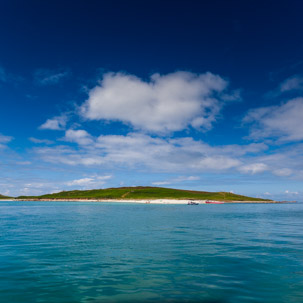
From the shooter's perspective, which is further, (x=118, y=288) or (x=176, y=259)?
(x=176, y=259)

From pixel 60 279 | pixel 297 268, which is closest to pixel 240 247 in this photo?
pixel 297 268

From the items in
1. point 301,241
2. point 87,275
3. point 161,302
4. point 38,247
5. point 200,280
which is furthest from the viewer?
point 301,241

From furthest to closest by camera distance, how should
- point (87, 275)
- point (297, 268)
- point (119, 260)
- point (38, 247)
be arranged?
point (38, 247) < point (119, 260) < point (297, 268) < point (87, 275)

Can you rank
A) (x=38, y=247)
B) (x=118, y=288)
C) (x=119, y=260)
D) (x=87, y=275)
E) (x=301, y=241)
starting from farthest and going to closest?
(x=301, y=241) → (x=38, y=247) → (x=119, y=260) → (x=87, y=275) → (x=118, y=288)

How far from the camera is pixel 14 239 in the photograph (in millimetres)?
35656

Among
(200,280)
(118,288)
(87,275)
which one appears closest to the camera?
(118,288)

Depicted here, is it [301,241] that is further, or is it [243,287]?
[301,241]

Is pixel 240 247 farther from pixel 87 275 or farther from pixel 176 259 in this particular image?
pixel 87 275

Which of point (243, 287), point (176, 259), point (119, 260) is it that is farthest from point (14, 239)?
point (243, 287)

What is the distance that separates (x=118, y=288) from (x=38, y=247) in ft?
59.0

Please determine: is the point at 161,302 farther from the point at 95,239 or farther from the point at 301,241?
the point at 301,241

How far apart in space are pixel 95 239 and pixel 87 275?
55.5ft

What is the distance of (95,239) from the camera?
35719 mm

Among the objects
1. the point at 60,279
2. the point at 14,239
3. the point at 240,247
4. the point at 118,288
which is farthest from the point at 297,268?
the point at 14,239
